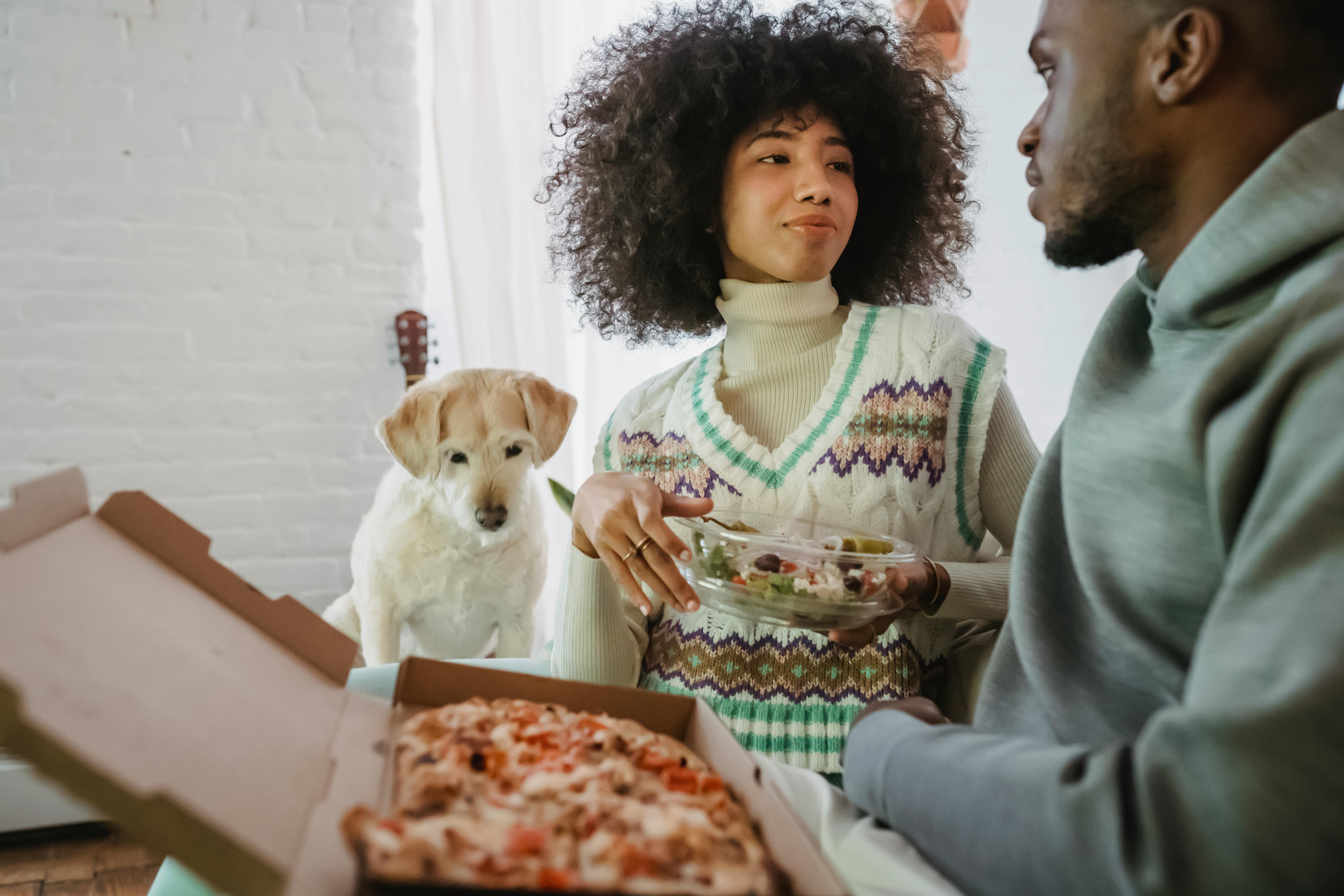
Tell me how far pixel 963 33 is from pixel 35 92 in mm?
2542

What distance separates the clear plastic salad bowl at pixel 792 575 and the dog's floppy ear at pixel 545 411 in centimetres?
70

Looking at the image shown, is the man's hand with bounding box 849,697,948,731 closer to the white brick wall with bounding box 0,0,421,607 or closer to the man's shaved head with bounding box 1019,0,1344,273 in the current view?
the man's shaved head with bounding box 1019,0,1344,273

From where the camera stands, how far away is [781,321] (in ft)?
3.87

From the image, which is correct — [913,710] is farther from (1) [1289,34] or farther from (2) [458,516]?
(2) [458,516]

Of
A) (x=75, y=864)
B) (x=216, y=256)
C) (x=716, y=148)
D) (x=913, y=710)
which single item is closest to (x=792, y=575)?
(x=913, y=710)

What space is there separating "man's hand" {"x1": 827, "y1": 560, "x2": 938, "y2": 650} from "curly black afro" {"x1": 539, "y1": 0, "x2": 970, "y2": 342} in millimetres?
590

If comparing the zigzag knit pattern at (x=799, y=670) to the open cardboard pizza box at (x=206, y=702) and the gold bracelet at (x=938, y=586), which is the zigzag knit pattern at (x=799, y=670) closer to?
the gold bracelet at (x=938, y=586)

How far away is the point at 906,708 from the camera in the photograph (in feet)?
2.19

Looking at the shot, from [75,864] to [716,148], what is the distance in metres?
2.01

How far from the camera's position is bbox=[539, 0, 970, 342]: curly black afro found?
1243 millimetres

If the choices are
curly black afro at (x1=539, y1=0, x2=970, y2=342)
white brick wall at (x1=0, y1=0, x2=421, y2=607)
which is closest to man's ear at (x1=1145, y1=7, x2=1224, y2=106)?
curly black afro at (x1=539, y1=0, x2=970, y2=342)

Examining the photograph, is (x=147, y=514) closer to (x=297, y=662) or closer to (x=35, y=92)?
(x=297, y=662)

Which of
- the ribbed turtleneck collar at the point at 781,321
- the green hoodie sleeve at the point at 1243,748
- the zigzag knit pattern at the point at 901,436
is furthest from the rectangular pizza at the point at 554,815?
the ribbed turtleneck collar at the point at 781,321

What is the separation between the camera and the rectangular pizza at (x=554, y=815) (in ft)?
1.27
